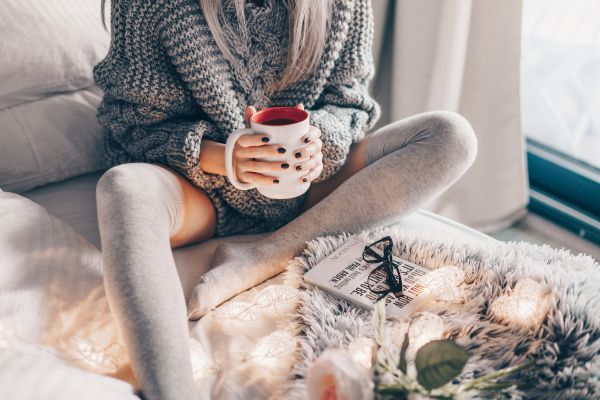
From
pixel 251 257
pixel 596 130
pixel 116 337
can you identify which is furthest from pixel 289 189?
pixel 596 130

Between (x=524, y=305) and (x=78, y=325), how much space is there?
58cm

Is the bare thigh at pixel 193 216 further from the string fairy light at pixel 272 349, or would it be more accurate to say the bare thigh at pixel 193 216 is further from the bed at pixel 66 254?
the string fairy light at pixel 272 349

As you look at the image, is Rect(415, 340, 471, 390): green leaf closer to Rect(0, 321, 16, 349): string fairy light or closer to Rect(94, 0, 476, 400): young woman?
Rect(94, 0, 476, 400): young woman

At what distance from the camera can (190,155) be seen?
88 cm

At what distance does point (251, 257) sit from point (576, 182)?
107 cm

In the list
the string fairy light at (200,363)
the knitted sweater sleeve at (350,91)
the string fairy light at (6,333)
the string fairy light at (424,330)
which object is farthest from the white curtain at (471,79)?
the string fairy light at (6,333)

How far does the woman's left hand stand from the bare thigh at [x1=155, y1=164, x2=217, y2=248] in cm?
19

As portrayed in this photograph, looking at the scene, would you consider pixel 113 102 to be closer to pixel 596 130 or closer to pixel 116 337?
pixel 116 337

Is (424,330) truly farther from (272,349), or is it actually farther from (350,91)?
(350,91)

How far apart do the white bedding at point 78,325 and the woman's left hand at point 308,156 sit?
6.9 inches

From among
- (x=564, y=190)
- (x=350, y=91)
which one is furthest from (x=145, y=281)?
(x=564, y=190)

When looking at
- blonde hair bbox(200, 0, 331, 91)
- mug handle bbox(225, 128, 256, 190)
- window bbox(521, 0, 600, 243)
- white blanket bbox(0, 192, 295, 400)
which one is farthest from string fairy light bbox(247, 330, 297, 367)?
window bbox(521, 0, 600, 243)

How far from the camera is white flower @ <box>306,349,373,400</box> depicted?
46 centimetres

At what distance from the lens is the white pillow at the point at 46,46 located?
96 centimetres
